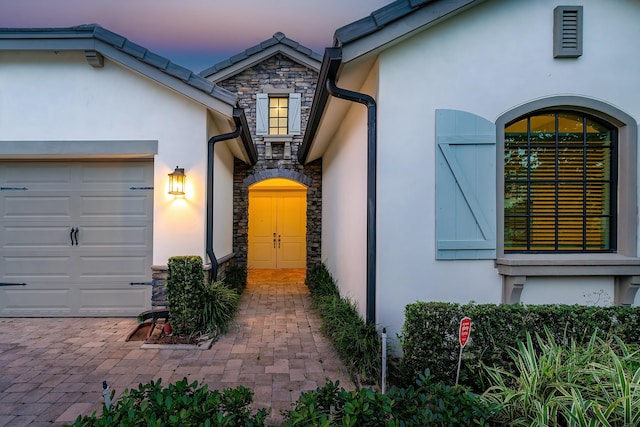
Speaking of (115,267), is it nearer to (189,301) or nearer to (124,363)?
(189,301)

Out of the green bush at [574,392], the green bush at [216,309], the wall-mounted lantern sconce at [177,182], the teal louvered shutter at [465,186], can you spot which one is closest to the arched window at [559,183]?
the teal louvered shutter at [465,186]

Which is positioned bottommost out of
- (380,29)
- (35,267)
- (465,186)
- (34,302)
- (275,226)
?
(34,302)

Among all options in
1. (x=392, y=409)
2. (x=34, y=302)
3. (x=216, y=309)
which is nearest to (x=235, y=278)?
(x=216, y=309)

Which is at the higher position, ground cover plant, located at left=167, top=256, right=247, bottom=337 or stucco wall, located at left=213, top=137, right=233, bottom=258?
stucco wall, located at left=213, top=137, right=233, bottom=258

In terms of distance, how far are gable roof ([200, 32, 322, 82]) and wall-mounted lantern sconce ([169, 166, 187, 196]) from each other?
5.17 metres

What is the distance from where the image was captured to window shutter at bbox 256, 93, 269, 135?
9000 mm

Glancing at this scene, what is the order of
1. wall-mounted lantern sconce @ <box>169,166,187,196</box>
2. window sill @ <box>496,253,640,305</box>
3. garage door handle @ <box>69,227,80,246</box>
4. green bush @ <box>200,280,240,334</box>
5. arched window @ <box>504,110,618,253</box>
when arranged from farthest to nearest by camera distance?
garage door handle @ <box>69,227,80,246</box> < wall-mounted lantern sconce @ <box>169,166,187,196</box> < green bush @ <box>200,280,240,334</box> < arched window @ <box>504,110,618,253</box> < window sill @ <box>496,253,640,305</box>

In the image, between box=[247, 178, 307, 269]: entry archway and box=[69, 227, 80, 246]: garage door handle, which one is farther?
box=[247, 178, 307, 269]: entry archway

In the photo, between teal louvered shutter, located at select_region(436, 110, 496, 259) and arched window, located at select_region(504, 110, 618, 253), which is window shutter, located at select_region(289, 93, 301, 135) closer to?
teal louvered shutter, located at select_region(436, 110, 496, 259)

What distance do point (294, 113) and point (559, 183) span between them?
6.73 m

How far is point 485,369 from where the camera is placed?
2701 mm

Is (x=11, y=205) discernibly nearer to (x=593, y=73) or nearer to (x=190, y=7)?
(x=593, y=73)

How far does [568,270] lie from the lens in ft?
11.7

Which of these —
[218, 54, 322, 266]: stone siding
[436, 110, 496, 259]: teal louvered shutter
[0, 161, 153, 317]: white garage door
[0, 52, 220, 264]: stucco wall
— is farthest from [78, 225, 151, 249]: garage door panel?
[436, 110, 496, 259]: teal louvered shutter
